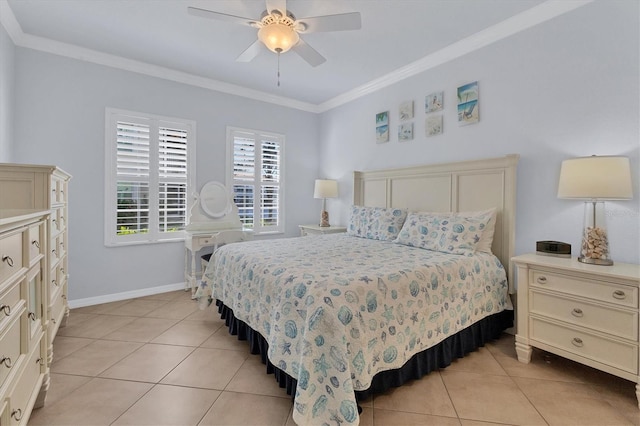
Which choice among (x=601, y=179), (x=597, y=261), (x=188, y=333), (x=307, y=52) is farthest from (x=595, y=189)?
(x=188, y=333)

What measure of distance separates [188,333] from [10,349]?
156cm

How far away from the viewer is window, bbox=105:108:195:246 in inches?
133

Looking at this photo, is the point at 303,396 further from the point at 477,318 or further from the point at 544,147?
the point at 544,147

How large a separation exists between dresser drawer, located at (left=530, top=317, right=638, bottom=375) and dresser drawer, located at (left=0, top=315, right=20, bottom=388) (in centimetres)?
289

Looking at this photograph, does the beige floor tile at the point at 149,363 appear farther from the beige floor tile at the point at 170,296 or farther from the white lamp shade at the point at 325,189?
the white lamp shade at the point at 325,189

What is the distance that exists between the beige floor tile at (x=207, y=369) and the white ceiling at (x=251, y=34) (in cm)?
272

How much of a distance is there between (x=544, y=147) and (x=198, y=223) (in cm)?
372

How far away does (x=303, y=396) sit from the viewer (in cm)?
135

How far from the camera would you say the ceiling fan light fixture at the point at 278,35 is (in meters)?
2.18

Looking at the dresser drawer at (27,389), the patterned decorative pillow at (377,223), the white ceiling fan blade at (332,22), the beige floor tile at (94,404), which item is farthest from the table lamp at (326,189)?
the dresser drawer at (27,389)

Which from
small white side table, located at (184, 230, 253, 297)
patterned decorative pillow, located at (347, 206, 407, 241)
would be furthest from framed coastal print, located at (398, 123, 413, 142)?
small white side table, located at (184, 230, 253, 297)

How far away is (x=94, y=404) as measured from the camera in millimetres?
1700

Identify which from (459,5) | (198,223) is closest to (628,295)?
(459,5)

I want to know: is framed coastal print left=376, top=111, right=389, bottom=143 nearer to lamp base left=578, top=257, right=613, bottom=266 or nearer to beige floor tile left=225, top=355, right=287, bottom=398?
lamp base left=578, top=257, right=613, bottom=266
